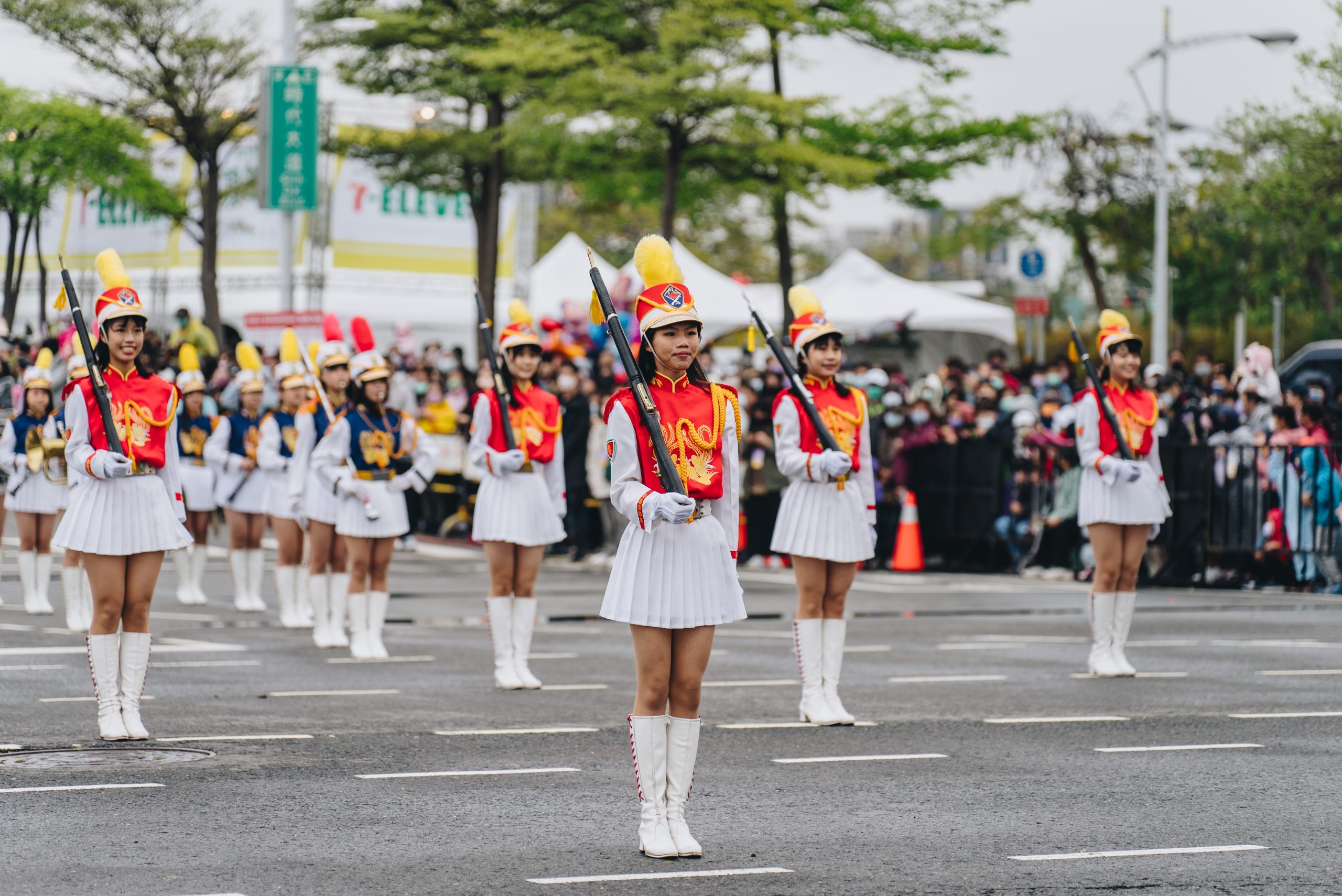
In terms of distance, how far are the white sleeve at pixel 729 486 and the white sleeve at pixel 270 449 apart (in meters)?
9.22

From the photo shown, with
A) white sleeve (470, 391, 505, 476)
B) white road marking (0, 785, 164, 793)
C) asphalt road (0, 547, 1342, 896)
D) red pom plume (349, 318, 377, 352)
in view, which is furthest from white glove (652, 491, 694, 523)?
red pom plume (349, 318, 377, 352)

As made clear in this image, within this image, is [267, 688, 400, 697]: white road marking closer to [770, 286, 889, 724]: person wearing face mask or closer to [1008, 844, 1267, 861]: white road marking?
[770, 286, 889, 724]: person wearing face mask

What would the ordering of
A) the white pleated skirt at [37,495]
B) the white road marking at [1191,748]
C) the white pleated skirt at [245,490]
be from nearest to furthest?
the white road marking at [1191,748]
the white pleated skirt at [37,495]
the white pleated skirt at [245,490]

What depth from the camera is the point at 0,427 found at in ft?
64.7

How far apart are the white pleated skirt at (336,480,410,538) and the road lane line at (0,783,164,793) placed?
5019 millimetres

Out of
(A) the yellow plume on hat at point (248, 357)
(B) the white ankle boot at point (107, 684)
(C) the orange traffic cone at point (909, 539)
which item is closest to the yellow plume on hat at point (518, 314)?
(B) the white ankle boot at point (107, 684)

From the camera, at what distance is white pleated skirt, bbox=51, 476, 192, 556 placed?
32.0 ft

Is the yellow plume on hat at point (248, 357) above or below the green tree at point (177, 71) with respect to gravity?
below

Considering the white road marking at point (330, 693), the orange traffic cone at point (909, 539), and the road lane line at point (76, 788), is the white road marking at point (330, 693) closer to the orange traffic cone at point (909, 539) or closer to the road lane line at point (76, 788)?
the road lane line at point (76, 788)

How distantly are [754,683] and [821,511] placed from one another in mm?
1921

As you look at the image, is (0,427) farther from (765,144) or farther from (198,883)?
(198,883)

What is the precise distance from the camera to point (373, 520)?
43.7 ft

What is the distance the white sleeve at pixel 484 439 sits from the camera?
1232 cm

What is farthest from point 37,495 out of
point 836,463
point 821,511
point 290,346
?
point 836,463
